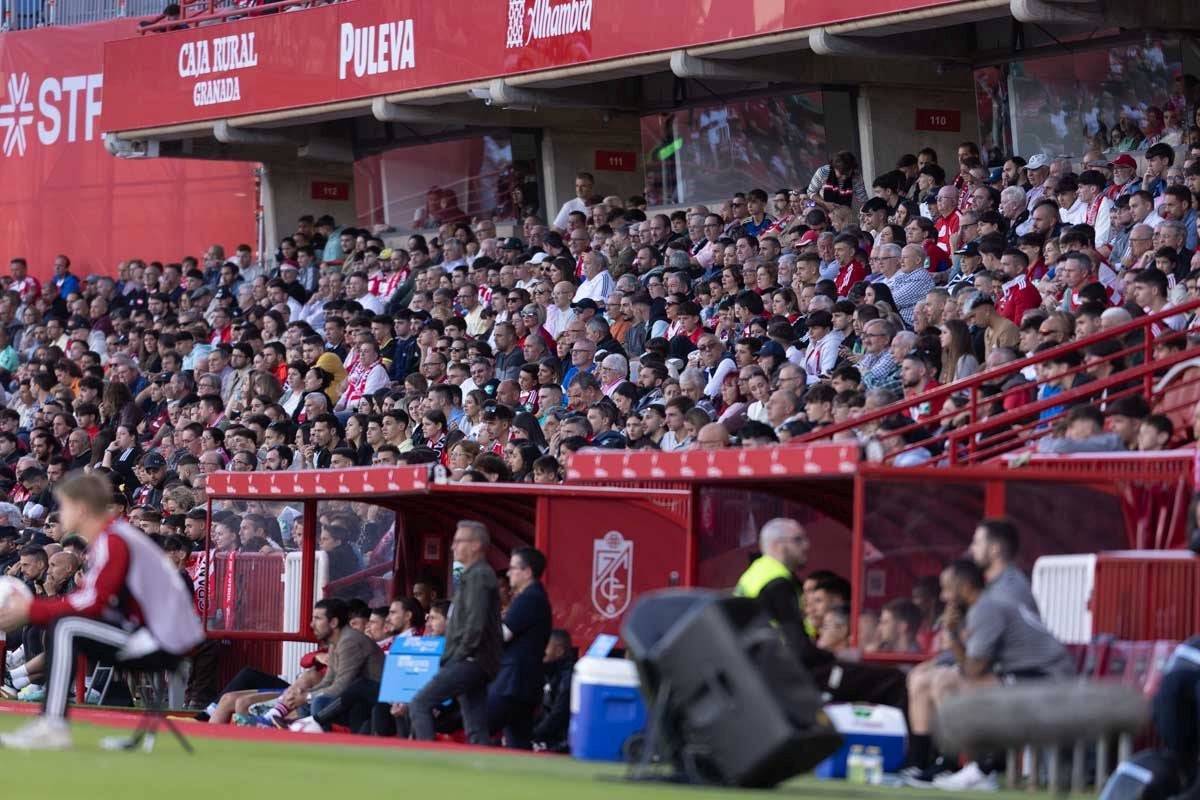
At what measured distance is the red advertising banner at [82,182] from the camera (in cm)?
3403

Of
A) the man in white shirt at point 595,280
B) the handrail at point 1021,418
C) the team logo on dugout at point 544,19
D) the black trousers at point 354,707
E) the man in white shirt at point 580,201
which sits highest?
the team logo on dugout at point 544,19

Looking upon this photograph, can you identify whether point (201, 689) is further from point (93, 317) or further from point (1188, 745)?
point (93, 317)

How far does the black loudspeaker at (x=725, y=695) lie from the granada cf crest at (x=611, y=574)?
484cm

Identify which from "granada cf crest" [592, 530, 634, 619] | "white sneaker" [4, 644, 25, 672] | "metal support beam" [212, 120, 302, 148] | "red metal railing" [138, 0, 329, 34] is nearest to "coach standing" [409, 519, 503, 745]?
"granada cf crest" [592, 530, 634, 619]

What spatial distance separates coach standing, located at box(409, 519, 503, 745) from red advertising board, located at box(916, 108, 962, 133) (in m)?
11.9

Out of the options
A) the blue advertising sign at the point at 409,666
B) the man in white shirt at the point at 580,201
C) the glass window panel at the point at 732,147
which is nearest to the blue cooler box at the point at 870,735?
the blue advertising sign at the point at 409,666

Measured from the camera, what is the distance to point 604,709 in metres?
12.0

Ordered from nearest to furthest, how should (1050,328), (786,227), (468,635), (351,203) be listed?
(468,635) < (1050,328) < (786,227) < (351,203)

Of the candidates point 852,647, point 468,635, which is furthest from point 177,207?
point 852,647

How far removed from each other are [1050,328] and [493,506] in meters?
4.41

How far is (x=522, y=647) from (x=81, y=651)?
382 cm

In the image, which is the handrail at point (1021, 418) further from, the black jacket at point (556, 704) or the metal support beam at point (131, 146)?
the metal support beam at point (131, 146)

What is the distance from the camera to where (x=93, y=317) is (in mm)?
30312

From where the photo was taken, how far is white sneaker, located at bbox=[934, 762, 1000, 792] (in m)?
10.9
